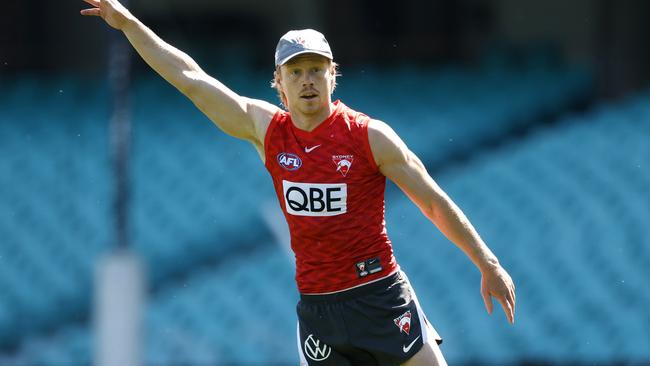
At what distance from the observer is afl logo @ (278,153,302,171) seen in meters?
4.54

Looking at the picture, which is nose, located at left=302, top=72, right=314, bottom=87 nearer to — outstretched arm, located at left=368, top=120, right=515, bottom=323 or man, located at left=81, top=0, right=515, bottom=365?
man, located at left=81, top=0, right=515, bottom=365

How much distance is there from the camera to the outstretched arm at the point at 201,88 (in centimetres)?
472

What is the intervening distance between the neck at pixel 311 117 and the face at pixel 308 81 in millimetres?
19

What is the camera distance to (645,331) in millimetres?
9258

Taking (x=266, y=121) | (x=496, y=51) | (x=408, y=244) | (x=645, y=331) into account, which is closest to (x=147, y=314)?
(x=408, y=244)

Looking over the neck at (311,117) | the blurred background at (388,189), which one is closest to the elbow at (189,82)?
the neck at (311,117)

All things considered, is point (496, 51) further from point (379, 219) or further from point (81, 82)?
point (379, 219)

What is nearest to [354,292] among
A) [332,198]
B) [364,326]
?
[364,326]

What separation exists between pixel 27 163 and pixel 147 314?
3.14m

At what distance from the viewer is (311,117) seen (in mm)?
4582

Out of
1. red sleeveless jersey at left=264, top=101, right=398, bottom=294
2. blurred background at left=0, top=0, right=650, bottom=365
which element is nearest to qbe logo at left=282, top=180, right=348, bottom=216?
red sleeveless jersey at left=264, top=101, right=398, bottom=294

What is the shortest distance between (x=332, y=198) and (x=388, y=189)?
26.6 ft

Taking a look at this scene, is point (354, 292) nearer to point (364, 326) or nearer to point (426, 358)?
point (364, 326)

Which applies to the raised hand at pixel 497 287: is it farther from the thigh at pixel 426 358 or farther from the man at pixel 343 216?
the thigh at pixel 426 358
